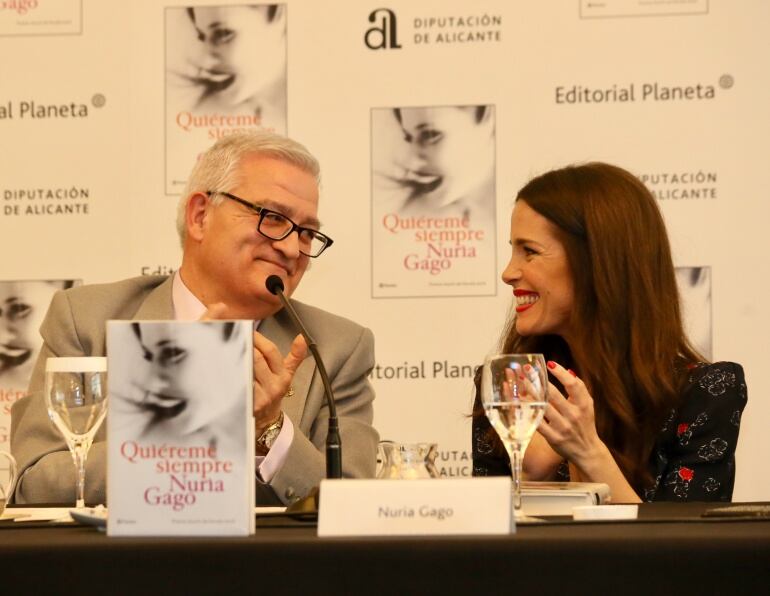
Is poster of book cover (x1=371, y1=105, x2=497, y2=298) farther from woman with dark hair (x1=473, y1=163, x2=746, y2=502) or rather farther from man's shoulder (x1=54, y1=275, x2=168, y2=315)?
man's shoulder (x1=54, y1=275, x2=168, y2=315)

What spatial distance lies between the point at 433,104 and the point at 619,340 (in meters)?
1.26

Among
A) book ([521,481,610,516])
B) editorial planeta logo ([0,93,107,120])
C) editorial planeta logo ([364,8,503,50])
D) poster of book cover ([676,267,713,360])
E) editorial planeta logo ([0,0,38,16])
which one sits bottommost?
book ([521,481,610,516])

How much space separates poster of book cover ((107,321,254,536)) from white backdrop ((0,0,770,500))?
2.36 meters

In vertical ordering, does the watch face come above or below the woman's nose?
below

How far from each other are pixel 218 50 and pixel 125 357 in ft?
8.54

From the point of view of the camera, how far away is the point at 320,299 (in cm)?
357

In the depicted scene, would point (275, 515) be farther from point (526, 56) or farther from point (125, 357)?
point (526, 56)

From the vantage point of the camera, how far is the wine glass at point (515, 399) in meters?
1.49

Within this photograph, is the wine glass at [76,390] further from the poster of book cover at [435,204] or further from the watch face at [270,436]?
the poster of book cover at [435,204]

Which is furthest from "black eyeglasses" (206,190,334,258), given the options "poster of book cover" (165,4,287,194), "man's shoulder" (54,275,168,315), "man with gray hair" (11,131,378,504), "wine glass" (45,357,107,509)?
"wine glass" (45,357,107,509)

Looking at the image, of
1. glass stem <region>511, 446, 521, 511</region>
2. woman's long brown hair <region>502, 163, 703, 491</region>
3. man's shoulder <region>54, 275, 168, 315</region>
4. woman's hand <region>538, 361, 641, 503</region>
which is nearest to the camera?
glass stem <region>511, 446, 521, 511</region>

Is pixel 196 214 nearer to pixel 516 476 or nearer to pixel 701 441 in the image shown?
pixel 701 441

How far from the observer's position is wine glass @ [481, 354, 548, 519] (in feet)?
4.89

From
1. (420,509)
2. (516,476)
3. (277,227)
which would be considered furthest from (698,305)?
(420,509)
